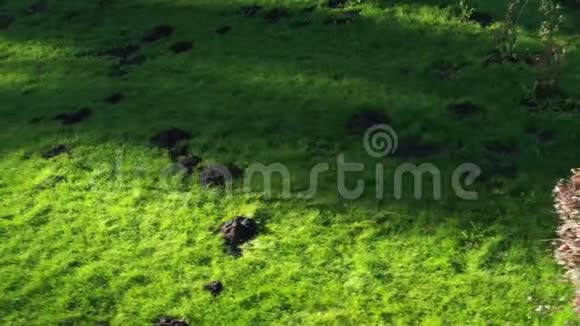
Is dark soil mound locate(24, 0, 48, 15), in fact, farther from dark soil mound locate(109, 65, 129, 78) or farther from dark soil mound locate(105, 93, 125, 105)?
dark soil mound locate(105, 93, 125, 105)

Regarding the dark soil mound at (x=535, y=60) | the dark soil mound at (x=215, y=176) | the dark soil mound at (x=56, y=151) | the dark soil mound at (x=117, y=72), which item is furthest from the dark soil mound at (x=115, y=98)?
the dark soil mound at (x=535, y=60)

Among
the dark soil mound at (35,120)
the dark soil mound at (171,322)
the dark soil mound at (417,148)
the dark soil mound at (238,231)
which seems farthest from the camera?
the dark soil mound at (35,120)

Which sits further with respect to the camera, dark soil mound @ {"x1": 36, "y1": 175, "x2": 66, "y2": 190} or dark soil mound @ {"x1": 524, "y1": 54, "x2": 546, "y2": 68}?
dark soil mound @ {"x1": 524, "y1": 54, "x2": 546, "y2": 68}

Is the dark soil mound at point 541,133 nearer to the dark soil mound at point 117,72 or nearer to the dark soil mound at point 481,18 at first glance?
the dark soil mound at point 481,18

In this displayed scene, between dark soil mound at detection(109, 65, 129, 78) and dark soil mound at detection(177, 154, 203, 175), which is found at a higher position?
dark soil mound at detection(109, 65, 129, 78)

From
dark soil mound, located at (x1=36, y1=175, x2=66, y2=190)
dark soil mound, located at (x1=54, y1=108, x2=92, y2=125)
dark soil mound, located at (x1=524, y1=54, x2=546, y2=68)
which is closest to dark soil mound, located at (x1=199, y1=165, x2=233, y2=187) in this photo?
dark soil mound, located at (x1=36, y1=175, x2=66, y2=190)

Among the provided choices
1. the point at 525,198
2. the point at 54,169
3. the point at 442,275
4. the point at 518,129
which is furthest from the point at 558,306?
the point at 54,169
